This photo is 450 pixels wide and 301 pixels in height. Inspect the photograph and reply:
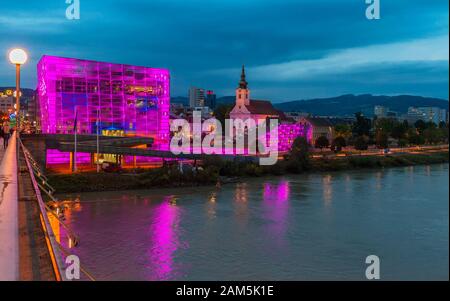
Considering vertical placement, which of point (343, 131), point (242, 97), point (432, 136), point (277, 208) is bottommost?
point (277, 208)

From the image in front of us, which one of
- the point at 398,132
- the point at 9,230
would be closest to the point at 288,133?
the point at 398,132

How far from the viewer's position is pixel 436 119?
173625 millimetres

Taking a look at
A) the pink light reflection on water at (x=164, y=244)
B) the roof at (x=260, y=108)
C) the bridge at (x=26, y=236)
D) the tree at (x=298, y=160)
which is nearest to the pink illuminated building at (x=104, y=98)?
the tree at (x=298, y=160)

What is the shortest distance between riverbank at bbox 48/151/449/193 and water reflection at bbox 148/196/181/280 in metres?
6.32

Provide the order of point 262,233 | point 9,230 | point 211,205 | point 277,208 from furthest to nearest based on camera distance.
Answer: point 211,205 → point 277,208 → point 262,233 → point 9,230

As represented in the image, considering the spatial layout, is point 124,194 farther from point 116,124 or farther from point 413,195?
point 413,195

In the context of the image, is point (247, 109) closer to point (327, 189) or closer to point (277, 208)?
point (327, 189)

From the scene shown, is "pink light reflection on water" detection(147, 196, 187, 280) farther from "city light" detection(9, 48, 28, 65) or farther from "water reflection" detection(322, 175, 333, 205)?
"water reflection" detection(322, 175, 333, 205)

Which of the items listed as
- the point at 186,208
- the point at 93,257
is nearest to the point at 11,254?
the point at 93,257

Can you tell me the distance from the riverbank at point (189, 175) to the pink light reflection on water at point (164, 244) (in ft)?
21.7

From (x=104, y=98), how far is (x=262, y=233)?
22.8 meters

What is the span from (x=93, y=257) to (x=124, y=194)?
1257 cm

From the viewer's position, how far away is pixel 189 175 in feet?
93.8

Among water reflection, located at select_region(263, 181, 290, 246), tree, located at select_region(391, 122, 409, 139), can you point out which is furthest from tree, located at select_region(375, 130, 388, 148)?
water reflection, located at select_region(263, 181, 290, 246)
